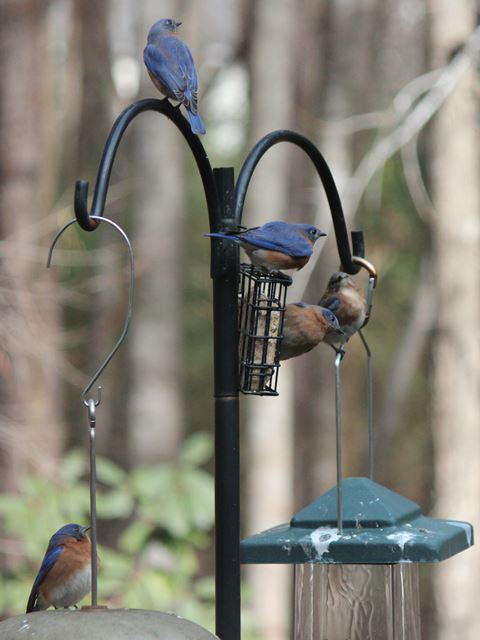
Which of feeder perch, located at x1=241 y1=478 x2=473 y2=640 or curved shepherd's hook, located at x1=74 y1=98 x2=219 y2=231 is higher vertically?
curved shepherd's hook, located at x1=74 y1=98 x2=219 y2=231

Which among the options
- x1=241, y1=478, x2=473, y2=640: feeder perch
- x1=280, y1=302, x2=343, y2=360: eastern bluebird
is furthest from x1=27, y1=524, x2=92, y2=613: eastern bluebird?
x1=280, y1=302, x2=343, y2=360: eastern bluebird

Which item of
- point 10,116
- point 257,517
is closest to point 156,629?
point 10,116

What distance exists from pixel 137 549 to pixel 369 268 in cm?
537

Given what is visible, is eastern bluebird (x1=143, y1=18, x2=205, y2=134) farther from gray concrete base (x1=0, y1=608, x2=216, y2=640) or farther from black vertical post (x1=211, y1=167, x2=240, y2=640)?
gray concrete base (x1=0, y1=608, x2=216, y2=640)

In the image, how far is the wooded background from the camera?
8.97 m

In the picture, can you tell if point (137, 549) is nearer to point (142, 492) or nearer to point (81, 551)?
point (142, 492)

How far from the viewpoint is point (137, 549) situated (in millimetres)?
9047

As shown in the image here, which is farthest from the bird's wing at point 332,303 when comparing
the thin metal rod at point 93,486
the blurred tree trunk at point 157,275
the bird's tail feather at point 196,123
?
the blurred tree trunk at point 157,275

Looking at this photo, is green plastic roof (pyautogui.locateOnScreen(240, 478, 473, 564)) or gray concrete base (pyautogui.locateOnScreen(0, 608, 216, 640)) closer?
gray concrete base (pyautogui.locateOnScreen(0, 608, 216, 640))

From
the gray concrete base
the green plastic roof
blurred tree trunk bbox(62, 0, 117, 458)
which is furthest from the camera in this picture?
blurred tree trunk bbox(62, 0, 117, 458)

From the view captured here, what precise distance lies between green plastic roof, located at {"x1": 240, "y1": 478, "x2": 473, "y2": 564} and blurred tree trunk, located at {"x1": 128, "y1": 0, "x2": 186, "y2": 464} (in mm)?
8183

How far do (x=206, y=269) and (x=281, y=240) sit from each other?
1554 centimetres

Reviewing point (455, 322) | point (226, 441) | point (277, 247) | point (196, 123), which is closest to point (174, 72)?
point (196, 123)

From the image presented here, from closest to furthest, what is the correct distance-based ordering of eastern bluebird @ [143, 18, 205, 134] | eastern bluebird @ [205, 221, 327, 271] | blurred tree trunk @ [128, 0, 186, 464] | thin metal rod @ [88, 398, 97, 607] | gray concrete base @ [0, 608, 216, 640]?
gray concrete base @ [0, 608, 216, 640] → thin metal rod @ [88, 398, 97, 607] → eastern bluebird @ [205, 221, 327, 271] → eastern bluebird @ [143, 18, 205, 134] → blurred tree trunk @ [128, 0, 186, 464]
